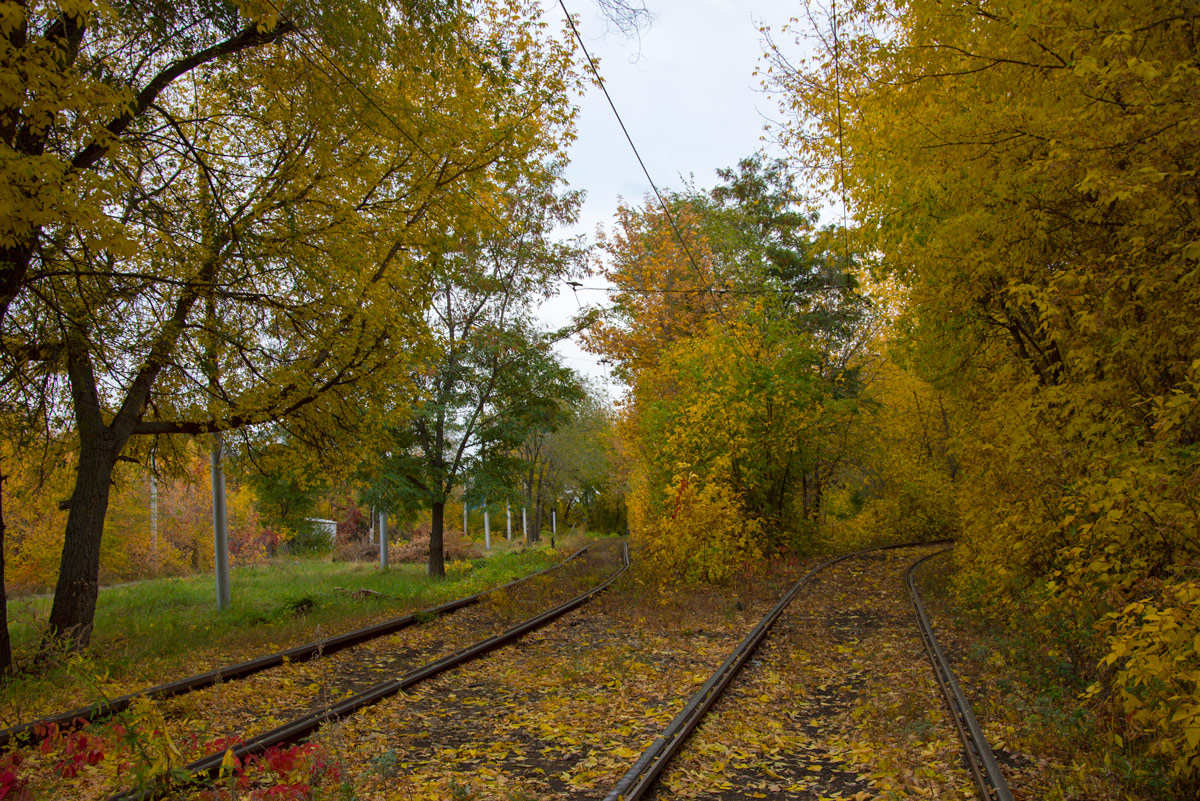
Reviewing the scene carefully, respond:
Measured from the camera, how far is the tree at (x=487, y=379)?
18156 millimetres

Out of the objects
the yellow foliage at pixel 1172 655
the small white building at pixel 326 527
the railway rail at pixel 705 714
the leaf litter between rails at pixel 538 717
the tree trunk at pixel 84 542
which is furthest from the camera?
the small white building at pixel 326 527

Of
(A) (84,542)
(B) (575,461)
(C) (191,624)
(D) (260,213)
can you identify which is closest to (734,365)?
(D) (260,213)

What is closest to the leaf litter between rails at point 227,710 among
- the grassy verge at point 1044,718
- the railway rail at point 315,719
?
the railway rail at point 315,719

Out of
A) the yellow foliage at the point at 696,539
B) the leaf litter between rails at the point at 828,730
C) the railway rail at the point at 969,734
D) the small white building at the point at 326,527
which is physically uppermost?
the yellow foliage at the point at 696,539

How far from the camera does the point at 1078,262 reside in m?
5.74

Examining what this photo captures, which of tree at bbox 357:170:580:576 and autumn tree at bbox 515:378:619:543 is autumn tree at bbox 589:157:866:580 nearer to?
tree at bbox 357:170:580:576

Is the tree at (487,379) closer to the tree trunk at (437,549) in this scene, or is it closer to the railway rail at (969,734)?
the tree trunk at (437,549)

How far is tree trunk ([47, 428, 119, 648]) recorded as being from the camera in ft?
29.1

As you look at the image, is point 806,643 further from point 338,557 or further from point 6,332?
point 338,557

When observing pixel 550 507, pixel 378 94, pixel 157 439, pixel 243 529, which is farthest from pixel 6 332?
pixel 550 507

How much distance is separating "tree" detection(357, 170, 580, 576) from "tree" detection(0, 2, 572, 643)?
22.8 ft

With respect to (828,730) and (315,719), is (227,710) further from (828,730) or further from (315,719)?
(828,730)

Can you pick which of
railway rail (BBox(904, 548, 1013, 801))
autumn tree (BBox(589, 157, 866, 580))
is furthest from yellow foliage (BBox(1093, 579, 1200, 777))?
autumn tree (BBox(589, 157, 866, 580))

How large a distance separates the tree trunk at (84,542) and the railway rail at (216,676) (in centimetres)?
237
